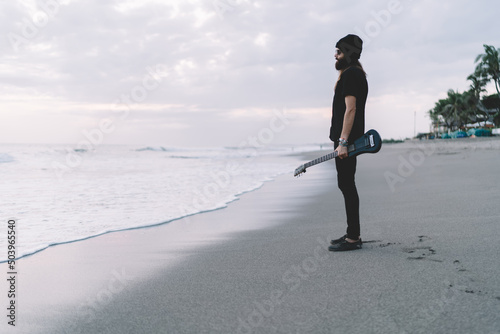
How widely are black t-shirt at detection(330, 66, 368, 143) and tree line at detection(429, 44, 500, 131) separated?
4750 centimetres

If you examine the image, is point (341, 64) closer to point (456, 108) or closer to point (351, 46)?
point (351, 46)

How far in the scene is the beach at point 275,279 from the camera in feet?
6.32

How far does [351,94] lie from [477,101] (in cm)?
6174

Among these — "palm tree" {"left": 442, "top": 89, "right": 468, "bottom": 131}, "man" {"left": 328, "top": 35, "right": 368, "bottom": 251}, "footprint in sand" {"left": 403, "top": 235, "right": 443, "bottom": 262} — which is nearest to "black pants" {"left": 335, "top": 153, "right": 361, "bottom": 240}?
"man" {"left": 328, "top": 35, "right": 368, "bottom": 251}

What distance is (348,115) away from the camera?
10.2ft

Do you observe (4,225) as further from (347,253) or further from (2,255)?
(347,253)

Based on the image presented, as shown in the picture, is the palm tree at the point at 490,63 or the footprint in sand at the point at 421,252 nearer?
the footprint in sand at the point at 421,252

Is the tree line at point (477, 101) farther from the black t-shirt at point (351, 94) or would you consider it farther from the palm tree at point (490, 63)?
the black t-shirt at point (351, 94)

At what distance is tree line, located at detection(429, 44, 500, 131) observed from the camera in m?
42.6

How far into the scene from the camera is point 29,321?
210 cm

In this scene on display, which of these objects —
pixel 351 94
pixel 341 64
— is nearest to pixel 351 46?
pixel 341 64

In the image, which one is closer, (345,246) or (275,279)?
(275,279)

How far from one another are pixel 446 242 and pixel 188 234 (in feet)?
8.07

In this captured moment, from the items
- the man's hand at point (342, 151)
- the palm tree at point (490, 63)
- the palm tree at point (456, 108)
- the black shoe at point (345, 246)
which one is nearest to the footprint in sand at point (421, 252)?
the black shoe at point (345, 246)
